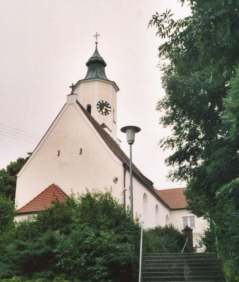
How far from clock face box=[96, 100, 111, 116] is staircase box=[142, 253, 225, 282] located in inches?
728

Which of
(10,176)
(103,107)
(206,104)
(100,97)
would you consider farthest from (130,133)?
(10,176)

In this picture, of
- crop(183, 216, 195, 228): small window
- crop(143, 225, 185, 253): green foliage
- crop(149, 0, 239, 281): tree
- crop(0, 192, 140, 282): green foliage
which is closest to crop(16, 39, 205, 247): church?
crop(143, 225, 185, 253): green foliage

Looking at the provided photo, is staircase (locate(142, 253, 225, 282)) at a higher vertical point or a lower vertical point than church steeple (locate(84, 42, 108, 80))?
lower

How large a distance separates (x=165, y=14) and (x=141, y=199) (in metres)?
16.8

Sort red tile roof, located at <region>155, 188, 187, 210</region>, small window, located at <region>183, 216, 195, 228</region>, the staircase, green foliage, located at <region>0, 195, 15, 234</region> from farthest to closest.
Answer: red tile roof, located at <region>155, 188, 187, 210</region> < small window, located at <region>183, 216, 195, 228</region> < green foliage, located at <region>0, 195, 15, 234</region> < the staircase

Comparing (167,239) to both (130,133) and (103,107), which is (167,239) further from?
(103,107)

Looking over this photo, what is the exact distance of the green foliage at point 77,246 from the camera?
10.0 meters

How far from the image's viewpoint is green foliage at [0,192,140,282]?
10.0m

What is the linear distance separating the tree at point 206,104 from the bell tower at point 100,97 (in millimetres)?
14290

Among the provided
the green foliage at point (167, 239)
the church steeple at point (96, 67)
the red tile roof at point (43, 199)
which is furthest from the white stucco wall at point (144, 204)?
the church steeple at point (96, 67)

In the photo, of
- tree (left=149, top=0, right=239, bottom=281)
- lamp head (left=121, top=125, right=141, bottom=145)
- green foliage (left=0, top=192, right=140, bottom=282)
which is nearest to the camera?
tree (left=149, top=0, right=239, bottom=281)

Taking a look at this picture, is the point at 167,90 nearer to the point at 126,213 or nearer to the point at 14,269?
the point at 126,213

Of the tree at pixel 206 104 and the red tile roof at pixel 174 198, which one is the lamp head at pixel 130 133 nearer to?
the tree at pixel 206 104

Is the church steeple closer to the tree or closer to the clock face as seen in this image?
the clock face
